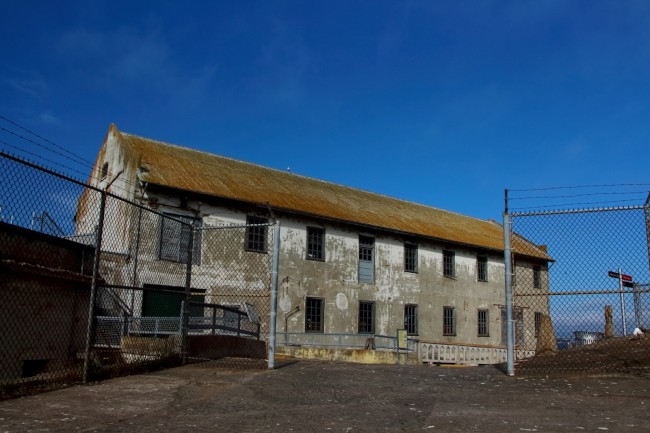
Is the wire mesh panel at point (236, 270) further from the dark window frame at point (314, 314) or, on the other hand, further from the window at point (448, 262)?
the window at point (448, 262)

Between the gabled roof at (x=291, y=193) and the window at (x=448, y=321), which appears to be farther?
the window at (x=448, y=321)

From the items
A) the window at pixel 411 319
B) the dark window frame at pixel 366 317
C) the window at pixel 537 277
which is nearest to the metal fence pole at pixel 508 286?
the dark window frame at pixel 366 317

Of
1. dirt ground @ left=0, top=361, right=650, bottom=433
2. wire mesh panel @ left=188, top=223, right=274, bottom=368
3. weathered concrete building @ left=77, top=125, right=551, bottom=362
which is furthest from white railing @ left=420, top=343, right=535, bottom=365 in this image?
dirt ground @ left=0, top=361, right=650, bottom=433

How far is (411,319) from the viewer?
91.9 feet

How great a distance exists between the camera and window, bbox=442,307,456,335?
95.9 feet

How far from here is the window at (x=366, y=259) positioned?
26.5 meters

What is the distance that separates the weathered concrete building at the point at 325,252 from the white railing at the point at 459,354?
0.12 metres

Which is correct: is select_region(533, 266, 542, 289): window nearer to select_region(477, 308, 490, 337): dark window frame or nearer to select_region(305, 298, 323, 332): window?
select_region(477, 308, 490, 337): dark window frame

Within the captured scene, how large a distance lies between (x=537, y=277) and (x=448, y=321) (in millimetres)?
8117

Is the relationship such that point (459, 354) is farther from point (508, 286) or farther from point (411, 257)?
point (508, 286)

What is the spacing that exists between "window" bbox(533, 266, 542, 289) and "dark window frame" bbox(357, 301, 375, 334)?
12.5 metres

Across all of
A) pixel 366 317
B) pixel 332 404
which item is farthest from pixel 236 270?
pixel 332 404

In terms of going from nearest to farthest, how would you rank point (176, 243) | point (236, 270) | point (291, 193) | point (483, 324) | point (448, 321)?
point (176, 243) → point (236, 270) → point (291, 193) → point (448, 321) → point (483, 324)

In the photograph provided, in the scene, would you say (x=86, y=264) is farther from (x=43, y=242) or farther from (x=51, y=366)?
(x=51, y=366)
